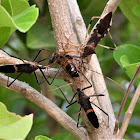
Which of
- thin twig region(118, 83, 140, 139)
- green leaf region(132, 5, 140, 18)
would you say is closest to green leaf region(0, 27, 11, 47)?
thin twig region(118, 83, 140, 139)

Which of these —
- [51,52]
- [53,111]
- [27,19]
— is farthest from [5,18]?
[51,52]

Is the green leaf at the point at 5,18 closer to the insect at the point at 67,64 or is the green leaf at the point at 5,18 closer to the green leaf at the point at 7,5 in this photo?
the green leaf at the point at 7,5

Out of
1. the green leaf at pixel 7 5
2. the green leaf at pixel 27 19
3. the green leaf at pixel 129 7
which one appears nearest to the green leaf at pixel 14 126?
the green leaf at pixel 27 19

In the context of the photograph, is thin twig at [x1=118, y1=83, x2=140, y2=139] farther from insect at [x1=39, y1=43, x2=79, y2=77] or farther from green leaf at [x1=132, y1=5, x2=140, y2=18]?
green leaf at [x1=132, y1=5, x2=140, y2=18]

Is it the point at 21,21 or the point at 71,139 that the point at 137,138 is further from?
the point at 21,21

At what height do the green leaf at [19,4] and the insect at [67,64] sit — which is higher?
the green leaf at [19,4]

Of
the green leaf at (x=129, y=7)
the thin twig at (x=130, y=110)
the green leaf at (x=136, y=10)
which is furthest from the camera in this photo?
the green leaf at (x=129, y=7)
